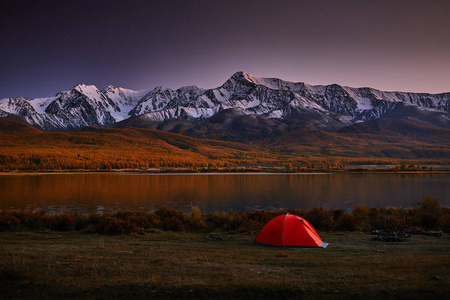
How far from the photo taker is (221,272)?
10.4 m

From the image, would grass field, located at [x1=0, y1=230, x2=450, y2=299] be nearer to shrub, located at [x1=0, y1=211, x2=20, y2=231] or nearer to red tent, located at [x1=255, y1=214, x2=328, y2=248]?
red tent, located at [x1=255, y1=214, x2=328, y2=248]

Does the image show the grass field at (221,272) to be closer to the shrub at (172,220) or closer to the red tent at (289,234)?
the red tent at (289,234)

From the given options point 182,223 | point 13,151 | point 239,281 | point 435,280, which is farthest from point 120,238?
point 13,151

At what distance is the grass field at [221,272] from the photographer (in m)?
8.66

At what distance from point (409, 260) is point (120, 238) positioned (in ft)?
46.8

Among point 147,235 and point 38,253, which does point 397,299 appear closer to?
point 38,253

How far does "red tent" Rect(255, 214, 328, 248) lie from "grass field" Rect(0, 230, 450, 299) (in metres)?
0.81

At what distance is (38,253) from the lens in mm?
13031

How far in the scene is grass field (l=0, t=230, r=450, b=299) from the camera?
8.66 m

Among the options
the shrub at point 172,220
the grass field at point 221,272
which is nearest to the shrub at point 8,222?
the grass field at point 221,272

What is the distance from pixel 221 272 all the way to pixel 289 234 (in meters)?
8.05

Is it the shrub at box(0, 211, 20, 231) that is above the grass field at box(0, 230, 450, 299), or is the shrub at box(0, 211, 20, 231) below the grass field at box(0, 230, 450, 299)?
below

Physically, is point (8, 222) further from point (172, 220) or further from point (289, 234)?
Result: point (289, 234)

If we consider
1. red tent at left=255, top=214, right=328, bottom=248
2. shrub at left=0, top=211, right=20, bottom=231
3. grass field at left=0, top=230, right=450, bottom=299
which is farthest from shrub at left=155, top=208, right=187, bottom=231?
shrub at left=0, top=211, right=20, bottom=231
